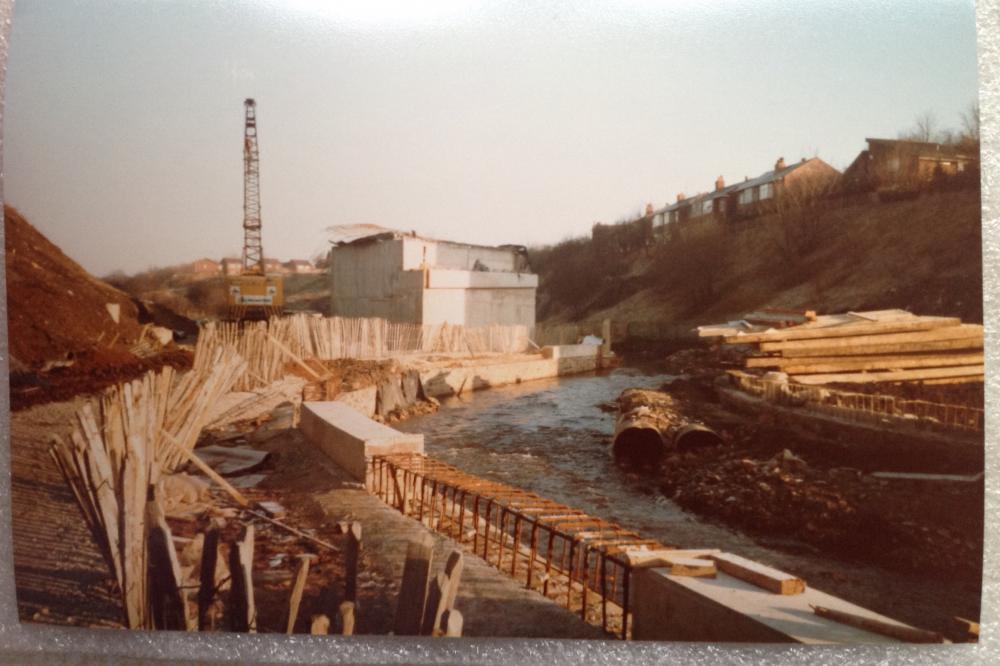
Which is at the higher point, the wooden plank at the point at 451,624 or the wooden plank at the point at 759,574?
the wooden plank at the point at 759,574

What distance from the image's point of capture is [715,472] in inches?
78.4

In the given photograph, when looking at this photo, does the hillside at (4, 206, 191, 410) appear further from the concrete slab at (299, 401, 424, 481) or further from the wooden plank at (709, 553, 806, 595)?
the wooden plank at (709, 553, 806, 595)

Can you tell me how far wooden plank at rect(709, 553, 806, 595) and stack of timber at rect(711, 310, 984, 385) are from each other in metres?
0.52

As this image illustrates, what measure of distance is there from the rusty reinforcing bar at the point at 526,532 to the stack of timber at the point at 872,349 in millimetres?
638

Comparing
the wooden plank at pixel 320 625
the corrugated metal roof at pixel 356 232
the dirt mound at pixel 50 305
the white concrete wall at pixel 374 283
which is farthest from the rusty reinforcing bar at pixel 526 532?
the dirt mound at pixel 50 305

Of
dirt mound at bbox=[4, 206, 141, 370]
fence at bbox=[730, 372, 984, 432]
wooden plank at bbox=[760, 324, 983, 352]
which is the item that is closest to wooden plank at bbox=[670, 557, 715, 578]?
fence at bbox=[730, 372, 984, 432]

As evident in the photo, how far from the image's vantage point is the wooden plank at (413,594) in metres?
1.75

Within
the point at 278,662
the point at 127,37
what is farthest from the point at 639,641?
the point at 127,37

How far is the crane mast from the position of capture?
1990 mm

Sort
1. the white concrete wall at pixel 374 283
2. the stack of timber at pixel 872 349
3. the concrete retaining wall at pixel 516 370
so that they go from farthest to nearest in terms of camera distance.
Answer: the concrete retaining wall at pixel 516 370 < the white concrete wall at pixel 374 283 < the stack of timber at pixel 872 349

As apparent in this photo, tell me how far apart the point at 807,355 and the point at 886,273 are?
0.98 feet

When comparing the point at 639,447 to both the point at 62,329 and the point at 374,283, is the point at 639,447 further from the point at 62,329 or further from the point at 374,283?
the point at 62,329

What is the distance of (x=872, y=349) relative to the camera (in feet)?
5.89

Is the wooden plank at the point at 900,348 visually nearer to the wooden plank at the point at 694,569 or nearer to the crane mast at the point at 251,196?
the wooden plank at the point at 694,569
